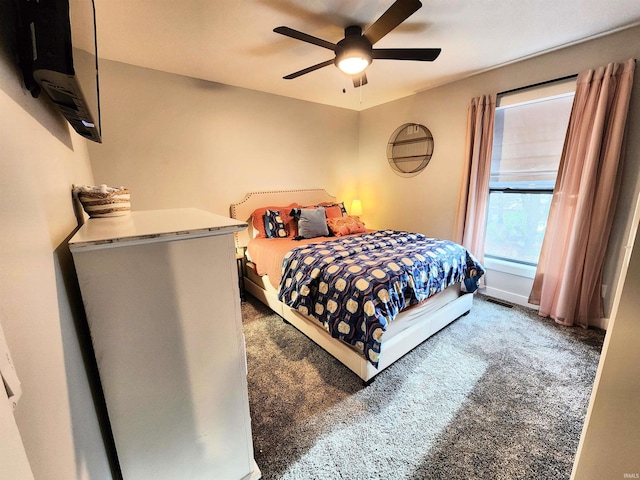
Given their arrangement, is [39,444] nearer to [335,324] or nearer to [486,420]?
[335,324]

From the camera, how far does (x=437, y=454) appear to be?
1316 mm

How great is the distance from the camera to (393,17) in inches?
60.5

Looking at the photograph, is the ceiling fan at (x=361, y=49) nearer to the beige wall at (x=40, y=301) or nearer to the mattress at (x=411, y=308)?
the beige wall at (x=40, y=301)

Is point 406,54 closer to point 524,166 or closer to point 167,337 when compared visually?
point 524,166

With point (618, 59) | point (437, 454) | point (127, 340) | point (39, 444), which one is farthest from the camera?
point (618, 59)

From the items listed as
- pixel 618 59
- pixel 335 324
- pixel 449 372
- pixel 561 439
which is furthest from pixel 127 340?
pixel 618 59

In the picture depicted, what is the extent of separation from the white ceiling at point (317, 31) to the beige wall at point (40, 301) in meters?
1.51

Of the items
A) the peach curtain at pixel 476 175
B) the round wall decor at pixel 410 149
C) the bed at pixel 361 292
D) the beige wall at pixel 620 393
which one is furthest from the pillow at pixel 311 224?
the beige wall at pixel 620 393

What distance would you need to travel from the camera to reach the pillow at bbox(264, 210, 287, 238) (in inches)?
122

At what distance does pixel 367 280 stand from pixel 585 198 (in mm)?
2148

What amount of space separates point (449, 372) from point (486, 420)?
1.26ft

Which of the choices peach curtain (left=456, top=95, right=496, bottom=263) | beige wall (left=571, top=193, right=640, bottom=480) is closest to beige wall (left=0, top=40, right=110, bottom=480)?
beige wall (left=571, top=193, right=640, bottom=480)

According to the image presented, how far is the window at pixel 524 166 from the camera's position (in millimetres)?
2514

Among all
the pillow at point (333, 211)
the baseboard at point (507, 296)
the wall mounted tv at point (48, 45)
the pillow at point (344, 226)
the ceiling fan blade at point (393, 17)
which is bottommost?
the baseboard at point (507, 296)
